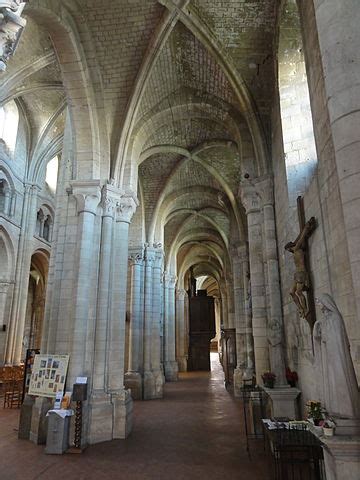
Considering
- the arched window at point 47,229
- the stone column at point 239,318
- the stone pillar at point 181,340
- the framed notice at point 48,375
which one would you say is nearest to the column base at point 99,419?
the framed notice at point 48,375

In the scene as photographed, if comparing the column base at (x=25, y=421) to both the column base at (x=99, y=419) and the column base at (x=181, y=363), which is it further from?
the column base at (x=181, y=363)

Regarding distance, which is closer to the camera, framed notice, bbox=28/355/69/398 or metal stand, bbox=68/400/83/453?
metal stand, bbox=68/400/83/453

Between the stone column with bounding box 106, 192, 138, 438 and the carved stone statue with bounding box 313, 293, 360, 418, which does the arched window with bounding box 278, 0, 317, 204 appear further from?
the stone column with bounding box 106, 192, 138, 438

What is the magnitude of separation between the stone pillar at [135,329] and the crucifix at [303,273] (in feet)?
30.8

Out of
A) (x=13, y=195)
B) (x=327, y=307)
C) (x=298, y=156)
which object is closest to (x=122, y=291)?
(x=298, y=156)

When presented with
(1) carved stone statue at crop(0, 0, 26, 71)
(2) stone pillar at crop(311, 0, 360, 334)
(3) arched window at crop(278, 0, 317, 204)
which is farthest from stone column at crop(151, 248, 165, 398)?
(1) carved stone statue at crop(0, 0, 26, 71)

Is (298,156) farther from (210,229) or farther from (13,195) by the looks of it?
(210,229)

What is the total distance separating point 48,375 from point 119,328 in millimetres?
1891

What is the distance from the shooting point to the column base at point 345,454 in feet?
10.1

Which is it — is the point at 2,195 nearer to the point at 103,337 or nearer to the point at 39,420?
the point at 103,337

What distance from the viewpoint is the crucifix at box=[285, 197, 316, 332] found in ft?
18.6

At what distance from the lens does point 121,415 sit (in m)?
7.72

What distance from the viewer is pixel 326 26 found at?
144 inches

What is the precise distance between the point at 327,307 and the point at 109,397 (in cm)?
603
